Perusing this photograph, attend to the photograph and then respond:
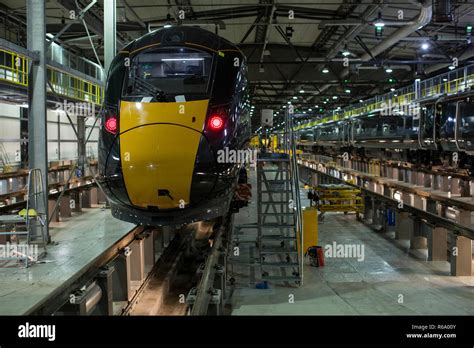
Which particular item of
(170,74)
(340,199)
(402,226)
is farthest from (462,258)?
(170,74)

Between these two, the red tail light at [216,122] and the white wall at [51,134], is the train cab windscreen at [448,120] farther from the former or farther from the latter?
the white wall at [51,134]

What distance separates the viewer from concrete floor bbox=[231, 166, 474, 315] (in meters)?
6.56

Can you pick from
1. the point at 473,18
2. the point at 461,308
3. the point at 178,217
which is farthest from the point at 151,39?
the point at 473,18

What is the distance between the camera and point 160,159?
17.4 ft

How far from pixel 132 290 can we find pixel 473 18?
15.9 metres

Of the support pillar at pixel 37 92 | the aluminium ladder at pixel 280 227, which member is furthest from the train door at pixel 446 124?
the support pillar at pixel 37 92

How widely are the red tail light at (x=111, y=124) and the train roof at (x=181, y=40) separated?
3.46 feet

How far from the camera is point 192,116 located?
18.1ft

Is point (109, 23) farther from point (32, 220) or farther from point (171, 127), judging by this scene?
point (171, 127)

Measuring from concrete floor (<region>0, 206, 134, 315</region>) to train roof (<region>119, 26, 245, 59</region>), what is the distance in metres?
2.82

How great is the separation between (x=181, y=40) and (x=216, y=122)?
137 centimetres

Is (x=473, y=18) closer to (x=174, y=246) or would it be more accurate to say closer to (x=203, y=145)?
(x=174, y=246)

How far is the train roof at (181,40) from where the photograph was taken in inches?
243
